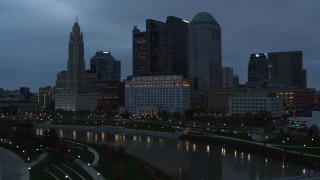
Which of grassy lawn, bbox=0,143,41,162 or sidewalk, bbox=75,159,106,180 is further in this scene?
grassy lawn, bbox=0,143,41,162

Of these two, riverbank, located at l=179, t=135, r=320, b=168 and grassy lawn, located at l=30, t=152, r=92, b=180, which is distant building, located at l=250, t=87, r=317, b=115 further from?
grassy lawn, located at l=30, t=152, r=92, b=180

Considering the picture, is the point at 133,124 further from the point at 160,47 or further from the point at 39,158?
the point at 160,47

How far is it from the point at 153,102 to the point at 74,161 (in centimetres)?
7754

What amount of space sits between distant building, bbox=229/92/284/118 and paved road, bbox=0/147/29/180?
60.5 metres

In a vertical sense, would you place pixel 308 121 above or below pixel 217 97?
below

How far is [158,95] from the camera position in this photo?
368 feet

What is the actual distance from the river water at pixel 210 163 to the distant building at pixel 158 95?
5458 cm

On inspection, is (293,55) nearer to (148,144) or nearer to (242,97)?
(242,97)

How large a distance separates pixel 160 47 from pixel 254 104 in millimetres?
76210

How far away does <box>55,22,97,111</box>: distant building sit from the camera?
442ft

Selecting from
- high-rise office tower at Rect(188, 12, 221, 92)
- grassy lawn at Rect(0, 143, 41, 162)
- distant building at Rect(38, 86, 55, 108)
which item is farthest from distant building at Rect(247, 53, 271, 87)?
grassy lawn at Rect(0, 143, 41, 162)

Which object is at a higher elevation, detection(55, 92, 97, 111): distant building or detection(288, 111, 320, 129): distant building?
detection(55, 92, 97, 111): distant building

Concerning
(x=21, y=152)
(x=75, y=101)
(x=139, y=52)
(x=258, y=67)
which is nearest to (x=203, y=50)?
(x=258, y=67)

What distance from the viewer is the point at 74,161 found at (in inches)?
1388
